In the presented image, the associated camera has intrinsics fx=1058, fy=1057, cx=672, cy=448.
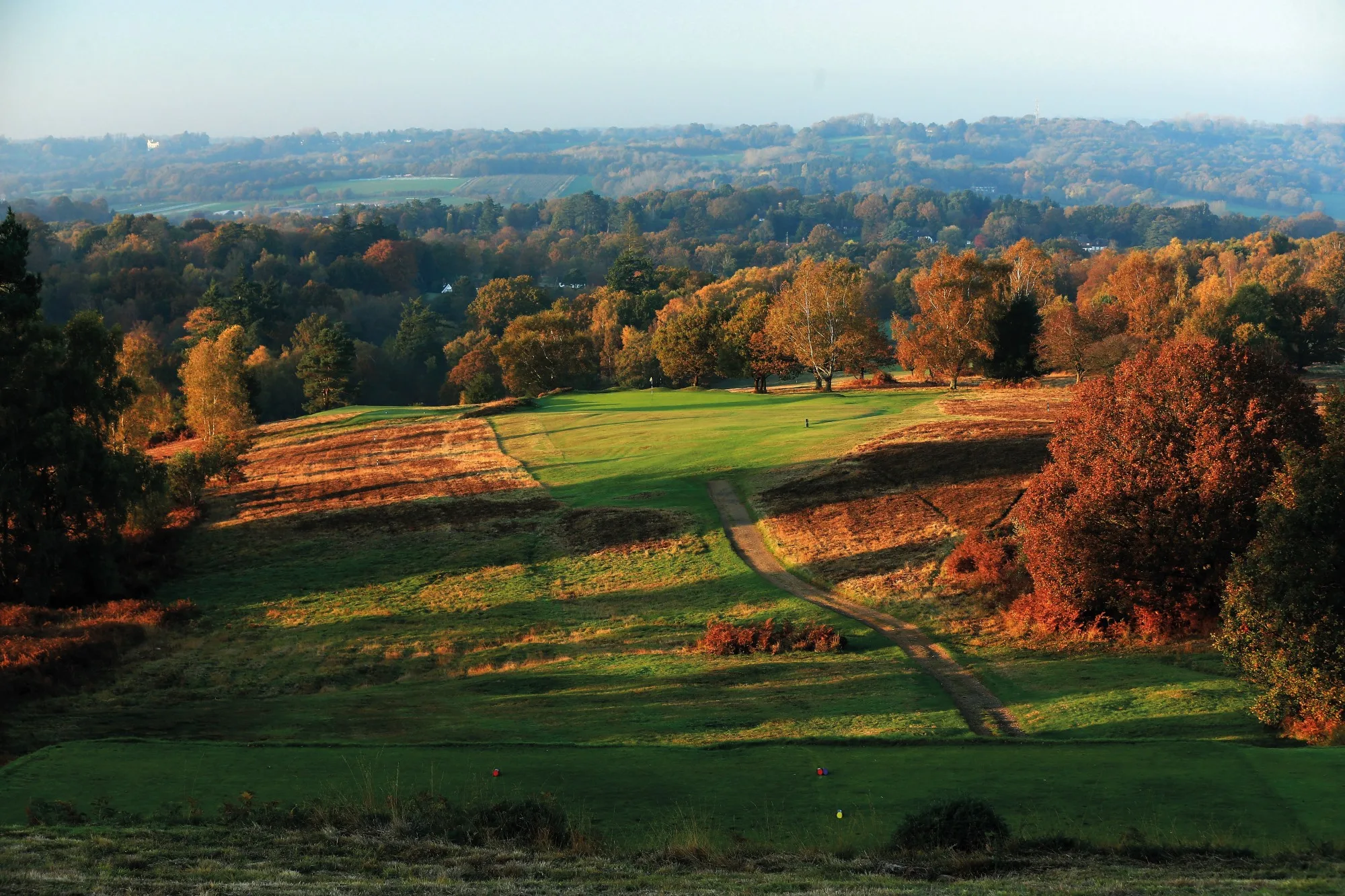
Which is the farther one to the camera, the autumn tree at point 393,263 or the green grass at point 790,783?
the autumn tree at point 393,263

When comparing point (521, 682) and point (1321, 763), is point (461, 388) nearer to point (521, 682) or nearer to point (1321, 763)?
point (521, 682)

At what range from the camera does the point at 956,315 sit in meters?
73.5

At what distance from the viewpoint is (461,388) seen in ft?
371

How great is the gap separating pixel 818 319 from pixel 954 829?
223 ft

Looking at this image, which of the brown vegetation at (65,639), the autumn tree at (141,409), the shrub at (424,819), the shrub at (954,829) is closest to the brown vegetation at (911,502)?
the shrub at (954,829)

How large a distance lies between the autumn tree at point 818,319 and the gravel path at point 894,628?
35109mm

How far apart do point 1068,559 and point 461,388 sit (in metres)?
91.3

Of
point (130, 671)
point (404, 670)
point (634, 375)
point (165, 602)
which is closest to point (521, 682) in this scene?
point (404, 670)

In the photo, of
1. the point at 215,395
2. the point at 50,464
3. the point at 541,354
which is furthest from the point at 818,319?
the point at 50,464

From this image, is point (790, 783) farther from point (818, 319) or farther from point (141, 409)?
point (818, 319)

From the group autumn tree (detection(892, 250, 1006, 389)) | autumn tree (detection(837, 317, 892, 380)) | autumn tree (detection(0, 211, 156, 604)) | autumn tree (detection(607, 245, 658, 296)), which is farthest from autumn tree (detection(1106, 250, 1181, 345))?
autumn tree (detection(607, 245, 658, 296))

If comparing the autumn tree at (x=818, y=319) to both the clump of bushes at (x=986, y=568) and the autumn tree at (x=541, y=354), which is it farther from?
the clump of bushes at (x=986, y=568)

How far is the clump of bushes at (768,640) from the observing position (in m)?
27.7

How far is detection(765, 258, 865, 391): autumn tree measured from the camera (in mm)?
79250
